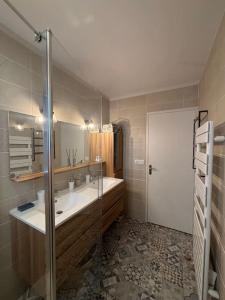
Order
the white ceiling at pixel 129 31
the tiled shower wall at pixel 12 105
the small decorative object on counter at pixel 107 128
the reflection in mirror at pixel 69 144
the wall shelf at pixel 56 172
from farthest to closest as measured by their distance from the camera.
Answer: the small decorative object on counter at pixel 107 128
the reflection in mirror at pixel 69 144
the wall shelf at pixel 56 172
the tiled shower wall at pixel 12 105
the white ceiling at pixel 129 31

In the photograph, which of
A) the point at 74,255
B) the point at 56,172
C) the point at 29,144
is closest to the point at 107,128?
the point at 56,172

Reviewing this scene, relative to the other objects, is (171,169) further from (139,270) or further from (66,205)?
(66,205)

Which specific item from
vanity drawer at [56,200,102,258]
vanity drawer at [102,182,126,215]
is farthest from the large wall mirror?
vanity drawer at [102,182,126,215]

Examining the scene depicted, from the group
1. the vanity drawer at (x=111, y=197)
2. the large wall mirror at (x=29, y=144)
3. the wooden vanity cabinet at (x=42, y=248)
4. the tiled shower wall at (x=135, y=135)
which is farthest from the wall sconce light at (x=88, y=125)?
the wooden vanity cabinet at (x=42, y=248)

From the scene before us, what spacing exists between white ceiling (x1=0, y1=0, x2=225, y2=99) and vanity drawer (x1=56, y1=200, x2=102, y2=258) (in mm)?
1551

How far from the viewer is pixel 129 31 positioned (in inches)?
42.2

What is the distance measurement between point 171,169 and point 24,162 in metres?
1.98

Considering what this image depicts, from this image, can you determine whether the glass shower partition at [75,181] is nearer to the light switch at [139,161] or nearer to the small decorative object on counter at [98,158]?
the small decorative object on counter at [98,158]

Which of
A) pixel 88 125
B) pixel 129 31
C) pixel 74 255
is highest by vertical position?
pixel 129 31

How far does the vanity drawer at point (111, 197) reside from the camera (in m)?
1.71

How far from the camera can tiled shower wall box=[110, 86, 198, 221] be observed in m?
2.26

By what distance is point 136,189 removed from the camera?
7.94 ft

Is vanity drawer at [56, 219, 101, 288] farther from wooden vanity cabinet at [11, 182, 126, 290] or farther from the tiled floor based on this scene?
the tiled floor

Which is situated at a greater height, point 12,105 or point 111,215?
point 12,105
